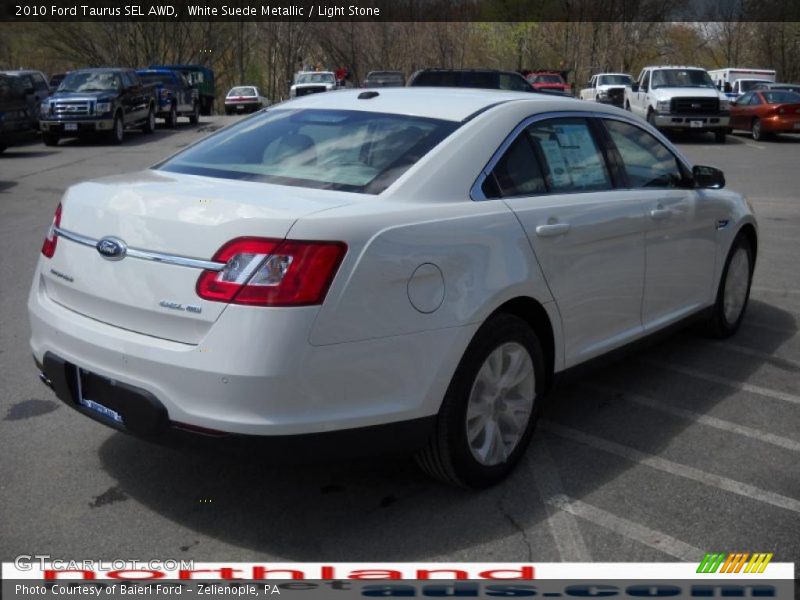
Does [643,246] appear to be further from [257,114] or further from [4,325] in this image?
[4,325]

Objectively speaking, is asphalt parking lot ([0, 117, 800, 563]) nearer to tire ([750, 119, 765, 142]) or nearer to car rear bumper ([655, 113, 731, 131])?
car rear bumper ([655, 113, 731, 131])

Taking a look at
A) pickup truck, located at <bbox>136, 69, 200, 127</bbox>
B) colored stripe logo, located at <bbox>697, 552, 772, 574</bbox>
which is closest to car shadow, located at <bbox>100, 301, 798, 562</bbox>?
colored stripe logo, located at <bbox>697, 552, 772, 574</bbox>

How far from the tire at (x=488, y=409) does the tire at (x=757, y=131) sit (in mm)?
24849

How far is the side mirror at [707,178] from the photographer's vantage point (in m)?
5.50

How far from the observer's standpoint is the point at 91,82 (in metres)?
24.2

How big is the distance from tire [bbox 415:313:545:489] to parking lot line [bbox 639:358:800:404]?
1.81m

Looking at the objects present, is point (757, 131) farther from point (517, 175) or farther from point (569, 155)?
point (517, 175)

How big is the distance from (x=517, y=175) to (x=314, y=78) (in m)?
41.6

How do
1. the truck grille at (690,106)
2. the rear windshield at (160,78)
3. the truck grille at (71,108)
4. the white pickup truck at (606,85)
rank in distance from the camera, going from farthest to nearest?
the white pickup truck at (606,85), the rear windshield at (160,78), the truck grille at (690,106), the truck grille at (71,108)

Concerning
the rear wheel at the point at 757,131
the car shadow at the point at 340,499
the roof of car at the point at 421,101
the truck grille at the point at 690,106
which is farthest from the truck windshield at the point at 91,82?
the car shadow at the point at 340,499

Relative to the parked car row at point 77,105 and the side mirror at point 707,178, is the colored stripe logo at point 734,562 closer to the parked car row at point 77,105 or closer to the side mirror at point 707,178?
the side mirror at point 707,178

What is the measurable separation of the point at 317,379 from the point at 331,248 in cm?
46

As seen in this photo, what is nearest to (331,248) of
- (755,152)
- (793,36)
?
(755,152)

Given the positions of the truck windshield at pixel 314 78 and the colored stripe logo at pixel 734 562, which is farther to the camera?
the truck windshield at pixel 314 78
